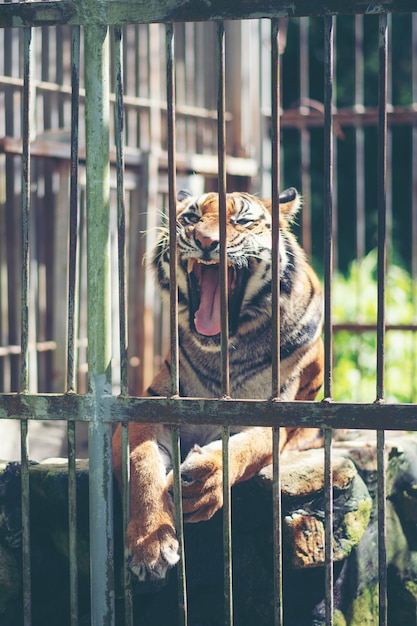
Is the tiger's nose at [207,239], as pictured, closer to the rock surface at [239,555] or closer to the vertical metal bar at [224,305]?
the vertical metal bar at [224,305]

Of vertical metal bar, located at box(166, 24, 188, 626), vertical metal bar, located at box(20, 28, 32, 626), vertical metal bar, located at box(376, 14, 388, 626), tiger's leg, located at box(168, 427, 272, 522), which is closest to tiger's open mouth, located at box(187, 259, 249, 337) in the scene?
tiger's leg, located at box(168, 427, 272, 522)

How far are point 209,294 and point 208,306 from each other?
4 cm

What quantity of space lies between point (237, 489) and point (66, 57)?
3480 millimetres

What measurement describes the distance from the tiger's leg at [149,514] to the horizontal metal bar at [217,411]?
33 cm

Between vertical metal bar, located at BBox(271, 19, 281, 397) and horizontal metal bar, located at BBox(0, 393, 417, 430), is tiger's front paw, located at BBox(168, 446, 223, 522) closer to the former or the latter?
horizontal metal bar, located at BBox(0, 393, 417, 430)

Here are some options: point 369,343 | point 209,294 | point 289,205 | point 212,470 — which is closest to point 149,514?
point 212,470

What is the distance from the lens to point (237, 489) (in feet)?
8.64

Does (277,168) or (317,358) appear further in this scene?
(317,358)

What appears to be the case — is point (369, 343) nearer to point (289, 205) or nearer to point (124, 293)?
point (289, 205)

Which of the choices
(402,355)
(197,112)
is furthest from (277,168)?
(402,355)

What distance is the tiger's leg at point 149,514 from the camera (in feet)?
7.66

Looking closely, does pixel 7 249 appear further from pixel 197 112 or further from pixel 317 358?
pixel 317 358

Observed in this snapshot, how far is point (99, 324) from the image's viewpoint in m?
2.28

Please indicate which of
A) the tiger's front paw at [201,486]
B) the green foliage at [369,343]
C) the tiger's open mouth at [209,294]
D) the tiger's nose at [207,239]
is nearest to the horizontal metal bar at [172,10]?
the tiger's nose at [207,239]
